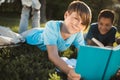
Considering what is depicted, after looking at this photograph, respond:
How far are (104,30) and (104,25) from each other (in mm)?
120

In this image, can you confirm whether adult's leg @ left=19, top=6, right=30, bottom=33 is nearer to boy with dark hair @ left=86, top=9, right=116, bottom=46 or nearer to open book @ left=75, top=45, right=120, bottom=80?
boy with dark hair @ left=86, top=9, right=116, bottom=46

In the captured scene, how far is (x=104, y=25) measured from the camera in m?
4.99

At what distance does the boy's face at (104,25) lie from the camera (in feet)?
16.2

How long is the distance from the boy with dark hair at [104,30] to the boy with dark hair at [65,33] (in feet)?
1.98

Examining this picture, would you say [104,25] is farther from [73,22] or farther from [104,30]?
[73,22]

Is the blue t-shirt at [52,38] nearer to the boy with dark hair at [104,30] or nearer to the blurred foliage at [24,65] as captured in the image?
the blurred foliage at [24,65]

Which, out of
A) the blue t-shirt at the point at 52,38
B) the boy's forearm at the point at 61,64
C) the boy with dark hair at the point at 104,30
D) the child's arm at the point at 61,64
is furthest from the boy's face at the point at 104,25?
the boy's forearm at the point at 61,64

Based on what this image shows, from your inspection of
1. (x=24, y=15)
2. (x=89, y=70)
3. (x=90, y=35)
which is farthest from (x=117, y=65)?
(x=24, y=15)

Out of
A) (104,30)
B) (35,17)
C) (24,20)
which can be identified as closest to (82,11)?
(104,30)

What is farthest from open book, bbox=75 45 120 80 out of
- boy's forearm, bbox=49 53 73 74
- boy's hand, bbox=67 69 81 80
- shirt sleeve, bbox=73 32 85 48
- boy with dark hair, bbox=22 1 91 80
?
shirt sleeve, bbox=73 32 85 48

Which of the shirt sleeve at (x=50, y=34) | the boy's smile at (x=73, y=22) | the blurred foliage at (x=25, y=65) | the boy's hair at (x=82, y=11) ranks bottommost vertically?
the blurred foliage at (x=25, y=65)

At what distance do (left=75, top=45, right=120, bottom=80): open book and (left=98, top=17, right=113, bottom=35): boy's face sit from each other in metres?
1.48

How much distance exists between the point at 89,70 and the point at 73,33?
2.84ft

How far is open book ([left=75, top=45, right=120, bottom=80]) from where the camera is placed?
321 centimetres
